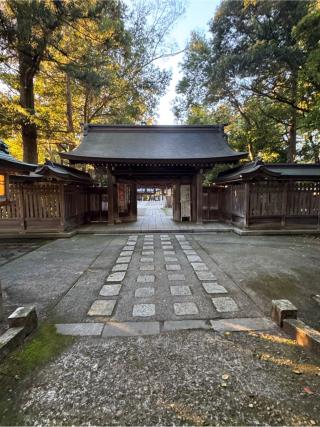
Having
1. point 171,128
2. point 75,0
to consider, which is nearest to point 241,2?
point 171,128

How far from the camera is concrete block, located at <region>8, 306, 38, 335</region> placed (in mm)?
2270

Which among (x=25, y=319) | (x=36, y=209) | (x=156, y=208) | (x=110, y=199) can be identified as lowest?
(x=25, y=319)

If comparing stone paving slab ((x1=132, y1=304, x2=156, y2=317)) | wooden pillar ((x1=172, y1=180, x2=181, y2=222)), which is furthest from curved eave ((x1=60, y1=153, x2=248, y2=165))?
stone paving slab ((x1=132, y1=304, x2=156, y2=317))

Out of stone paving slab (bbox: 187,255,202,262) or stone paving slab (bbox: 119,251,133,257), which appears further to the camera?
stone paving slab (bbox: 119,251,133,257)

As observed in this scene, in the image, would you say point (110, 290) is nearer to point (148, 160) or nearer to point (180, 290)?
point (180, 290)

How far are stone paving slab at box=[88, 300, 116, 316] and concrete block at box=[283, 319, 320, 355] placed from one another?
2.17m

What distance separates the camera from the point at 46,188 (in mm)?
7582

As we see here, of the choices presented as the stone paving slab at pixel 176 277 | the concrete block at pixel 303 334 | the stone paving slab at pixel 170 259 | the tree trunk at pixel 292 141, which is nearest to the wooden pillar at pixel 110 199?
the stone paving slab at pixel 170 259

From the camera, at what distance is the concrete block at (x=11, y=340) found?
1955 mm

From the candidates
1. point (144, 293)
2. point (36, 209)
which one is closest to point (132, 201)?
point (36, 209)

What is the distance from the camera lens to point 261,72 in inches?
441

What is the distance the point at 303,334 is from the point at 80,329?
2454 millimetres

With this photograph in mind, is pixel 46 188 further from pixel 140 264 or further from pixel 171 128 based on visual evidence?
pixel 171 128

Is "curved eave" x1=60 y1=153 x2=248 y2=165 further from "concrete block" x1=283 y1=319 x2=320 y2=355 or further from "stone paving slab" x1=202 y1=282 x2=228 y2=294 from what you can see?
"concrete block" x1=283 y1=319 x2=320 y2=355
